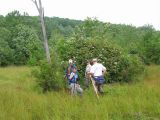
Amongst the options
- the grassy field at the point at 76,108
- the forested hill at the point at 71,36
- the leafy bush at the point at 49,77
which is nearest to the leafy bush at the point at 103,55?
the forested hill at the point at 71,36

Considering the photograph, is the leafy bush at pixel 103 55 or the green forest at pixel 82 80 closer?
the green forest at pixel 82 80

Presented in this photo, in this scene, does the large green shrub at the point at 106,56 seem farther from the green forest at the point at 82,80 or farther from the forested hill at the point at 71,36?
the forested hill at the point at 71,36

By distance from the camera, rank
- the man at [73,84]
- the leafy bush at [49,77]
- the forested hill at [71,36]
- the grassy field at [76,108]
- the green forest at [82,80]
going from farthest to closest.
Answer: the forested hill at [71,36] < the leafy bush at [49,77] < the man at [73,84] < the green forest at [82,80] < the grassy field at [76,108]

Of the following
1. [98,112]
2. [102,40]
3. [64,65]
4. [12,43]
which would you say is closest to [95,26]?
[102,40]


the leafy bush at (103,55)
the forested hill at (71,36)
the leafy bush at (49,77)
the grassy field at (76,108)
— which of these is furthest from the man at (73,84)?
the forested hill at (71,36)

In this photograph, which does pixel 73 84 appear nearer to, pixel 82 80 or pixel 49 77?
pixel 49 77

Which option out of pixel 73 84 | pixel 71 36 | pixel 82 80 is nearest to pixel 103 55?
pixel 71 36

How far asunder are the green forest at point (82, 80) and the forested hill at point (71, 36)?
0.34ft

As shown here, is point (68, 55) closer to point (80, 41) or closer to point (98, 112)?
point (80, 41)

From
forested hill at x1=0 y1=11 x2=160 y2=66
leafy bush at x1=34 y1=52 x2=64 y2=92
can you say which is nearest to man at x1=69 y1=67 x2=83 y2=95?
leafy bush at x1=34 y1=52 x2=64 y2=92

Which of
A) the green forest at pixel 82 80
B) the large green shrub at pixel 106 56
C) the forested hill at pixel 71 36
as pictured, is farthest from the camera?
the forested hill at pixel 71 36

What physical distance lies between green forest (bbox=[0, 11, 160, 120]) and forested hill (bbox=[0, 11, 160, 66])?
0.34ft

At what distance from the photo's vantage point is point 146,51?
1613 inches

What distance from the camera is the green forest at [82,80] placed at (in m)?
11.1
